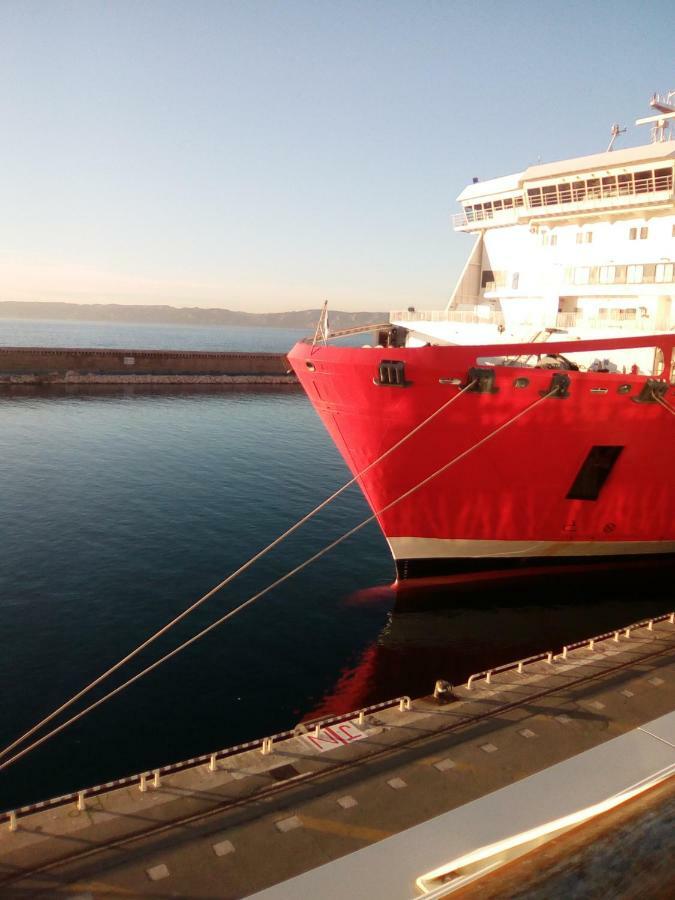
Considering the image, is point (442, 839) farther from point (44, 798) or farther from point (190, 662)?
point (190, 662)

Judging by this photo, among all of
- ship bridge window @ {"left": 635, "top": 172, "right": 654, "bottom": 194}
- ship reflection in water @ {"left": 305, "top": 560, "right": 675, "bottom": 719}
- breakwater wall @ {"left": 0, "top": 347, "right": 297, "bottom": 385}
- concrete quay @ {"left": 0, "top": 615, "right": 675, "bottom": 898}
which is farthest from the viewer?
breakwater wall @ {"left": 0, "top": 347, "right": 297, "bottom": 385}

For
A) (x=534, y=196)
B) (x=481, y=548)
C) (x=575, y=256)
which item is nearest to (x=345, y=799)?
(x=481, y=548)

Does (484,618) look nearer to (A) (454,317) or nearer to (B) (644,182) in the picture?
(A) (454,317)

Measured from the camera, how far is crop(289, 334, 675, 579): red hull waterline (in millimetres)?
14758

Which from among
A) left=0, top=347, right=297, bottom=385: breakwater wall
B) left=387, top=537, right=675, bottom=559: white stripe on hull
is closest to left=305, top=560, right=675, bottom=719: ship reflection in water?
left=387, top=537, right=675, bottom=559: white stripe on hull

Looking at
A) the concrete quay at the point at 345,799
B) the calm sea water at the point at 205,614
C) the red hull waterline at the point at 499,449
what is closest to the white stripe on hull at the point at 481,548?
the red hull waterline at the point at 499,449

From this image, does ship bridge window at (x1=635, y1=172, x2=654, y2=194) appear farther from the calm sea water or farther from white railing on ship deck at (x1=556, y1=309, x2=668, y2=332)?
the calm sea water

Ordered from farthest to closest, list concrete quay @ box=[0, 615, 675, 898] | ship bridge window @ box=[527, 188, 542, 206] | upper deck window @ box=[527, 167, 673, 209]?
ship bridge window @ box=[527, 188, 542, 206] < upper deck window @ box=[527, 167, 673, 209] < concrete quay @ box=[0, 615, 675, 898]

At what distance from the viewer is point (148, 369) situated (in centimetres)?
7131

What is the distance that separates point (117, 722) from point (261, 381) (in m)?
63.3

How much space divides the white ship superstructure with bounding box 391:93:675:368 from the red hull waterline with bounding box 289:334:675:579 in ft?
11.4

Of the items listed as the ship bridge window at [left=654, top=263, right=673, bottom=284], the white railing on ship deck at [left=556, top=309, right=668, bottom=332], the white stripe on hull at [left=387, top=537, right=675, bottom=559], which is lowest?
the white stripe on hull at [left=387, top=537, right=675, bottom=559]

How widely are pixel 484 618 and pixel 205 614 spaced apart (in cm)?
798

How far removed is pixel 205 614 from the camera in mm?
16469
